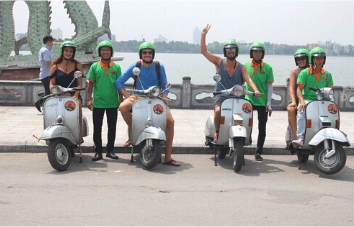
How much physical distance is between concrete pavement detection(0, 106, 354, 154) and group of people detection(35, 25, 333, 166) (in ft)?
2.90

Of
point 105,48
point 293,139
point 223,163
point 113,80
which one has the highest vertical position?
point 105,48

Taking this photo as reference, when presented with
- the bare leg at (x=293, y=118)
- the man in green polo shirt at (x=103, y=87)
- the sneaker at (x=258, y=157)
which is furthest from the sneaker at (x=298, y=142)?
the man in green polo shirt at (x=103, y=87)

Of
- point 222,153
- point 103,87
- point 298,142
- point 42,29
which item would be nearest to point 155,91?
point 103,87

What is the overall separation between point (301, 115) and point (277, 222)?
244 centimetres

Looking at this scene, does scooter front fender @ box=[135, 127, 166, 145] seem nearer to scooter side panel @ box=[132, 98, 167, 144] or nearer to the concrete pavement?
scooter side panel @ box=[132, 98, 167, 144]

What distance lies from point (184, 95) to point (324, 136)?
23.3 ft

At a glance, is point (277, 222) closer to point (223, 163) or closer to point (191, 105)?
point (223, 163)

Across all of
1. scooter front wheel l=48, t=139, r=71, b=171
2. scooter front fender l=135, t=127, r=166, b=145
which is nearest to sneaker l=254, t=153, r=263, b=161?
scooter front fender l=135, t=127, r=166, b=145

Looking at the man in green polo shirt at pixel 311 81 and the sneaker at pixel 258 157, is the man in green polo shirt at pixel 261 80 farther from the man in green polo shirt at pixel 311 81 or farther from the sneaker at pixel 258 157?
the sneaker at pixel 258 157

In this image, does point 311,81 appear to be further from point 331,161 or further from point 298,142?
point 331,161

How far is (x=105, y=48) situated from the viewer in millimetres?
6488

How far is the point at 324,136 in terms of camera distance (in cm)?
572

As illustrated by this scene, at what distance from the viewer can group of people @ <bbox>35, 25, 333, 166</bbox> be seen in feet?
20.6

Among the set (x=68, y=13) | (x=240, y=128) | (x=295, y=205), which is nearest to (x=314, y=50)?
(x=240, y=128)
